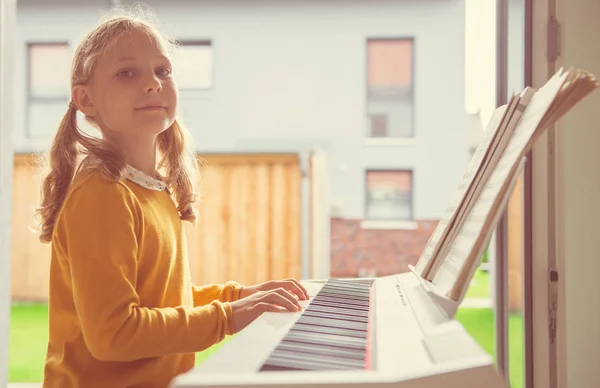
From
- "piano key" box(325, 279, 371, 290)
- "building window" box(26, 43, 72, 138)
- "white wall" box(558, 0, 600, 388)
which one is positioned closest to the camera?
"piano key" box(325, 279, 371, 290)

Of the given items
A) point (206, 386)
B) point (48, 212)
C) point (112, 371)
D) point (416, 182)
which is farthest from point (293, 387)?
point (416, 182)

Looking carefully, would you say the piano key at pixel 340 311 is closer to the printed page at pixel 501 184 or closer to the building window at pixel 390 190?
the printed page at pixel 501 184

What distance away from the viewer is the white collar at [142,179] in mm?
1243

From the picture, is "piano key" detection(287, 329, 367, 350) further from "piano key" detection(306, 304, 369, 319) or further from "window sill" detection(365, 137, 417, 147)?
"window sill" detection(365, 137, 417, 147)

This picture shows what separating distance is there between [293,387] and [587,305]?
113 centimetres

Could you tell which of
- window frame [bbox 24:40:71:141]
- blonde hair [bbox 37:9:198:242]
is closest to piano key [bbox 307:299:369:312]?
blonde hair [bbox 37:9:198:242]

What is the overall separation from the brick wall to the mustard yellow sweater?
550 cm

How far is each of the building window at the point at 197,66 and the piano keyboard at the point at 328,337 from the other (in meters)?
5.73

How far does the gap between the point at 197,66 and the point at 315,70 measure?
4.31ft

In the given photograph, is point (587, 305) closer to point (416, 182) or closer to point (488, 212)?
point (488, 212)

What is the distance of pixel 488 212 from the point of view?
889 mm

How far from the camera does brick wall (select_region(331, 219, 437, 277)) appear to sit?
670cm

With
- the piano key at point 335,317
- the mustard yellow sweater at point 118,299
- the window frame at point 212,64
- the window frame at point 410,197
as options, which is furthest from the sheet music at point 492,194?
the window frame at point 212,64

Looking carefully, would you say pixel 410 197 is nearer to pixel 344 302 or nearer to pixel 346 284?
pixel 346 284
